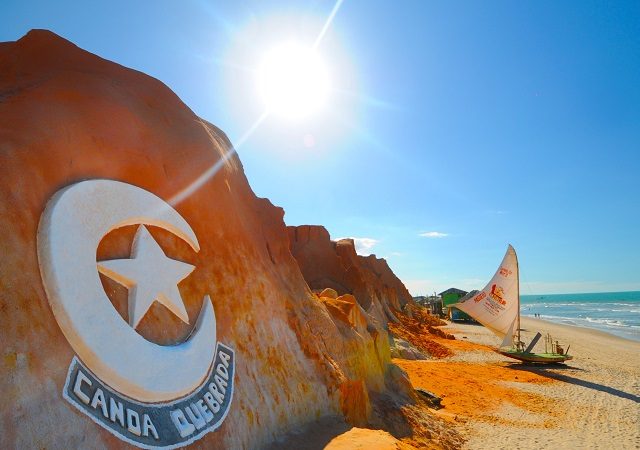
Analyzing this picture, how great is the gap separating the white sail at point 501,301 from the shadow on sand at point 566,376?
3.18 meters

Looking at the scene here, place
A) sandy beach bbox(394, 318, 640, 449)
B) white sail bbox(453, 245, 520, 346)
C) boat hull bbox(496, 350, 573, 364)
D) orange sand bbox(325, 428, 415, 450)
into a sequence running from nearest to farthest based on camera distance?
orange sand bbox(325, 428, 415, 450) < sandy beach bbox(394, 318, 640, 449) < boat hull bbox(496, 350, 573, 364) < white sail bbox(453, 245, 520, 346)

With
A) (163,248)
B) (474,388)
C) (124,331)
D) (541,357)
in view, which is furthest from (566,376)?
(124,331)

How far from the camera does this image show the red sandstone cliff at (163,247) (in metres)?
4.18

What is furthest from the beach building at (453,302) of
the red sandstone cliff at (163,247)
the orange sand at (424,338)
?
the red sandstone cliff at (163,247)

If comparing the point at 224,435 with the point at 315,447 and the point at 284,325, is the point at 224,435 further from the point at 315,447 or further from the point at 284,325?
the point at 284,325

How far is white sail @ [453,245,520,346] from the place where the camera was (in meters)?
29.1

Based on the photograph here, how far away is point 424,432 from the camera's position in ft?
37.5

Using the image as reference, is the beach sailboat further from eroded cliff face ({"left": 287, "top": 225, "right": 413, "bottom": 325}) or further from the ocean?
the ocean

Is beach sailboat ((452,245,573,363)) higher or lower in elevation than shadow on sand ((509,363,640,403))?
higher

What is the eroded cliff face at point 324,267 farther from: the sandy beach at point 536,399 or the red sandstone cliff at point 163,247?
the red sandstone cliff at point 163,247

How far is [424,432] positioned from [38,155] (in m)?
11.1

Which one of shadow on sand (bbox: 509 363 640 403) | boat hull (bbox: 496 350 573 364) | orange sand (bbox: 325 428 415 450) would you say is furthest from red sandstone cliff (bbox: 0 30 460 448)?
boat hull (bbox: 496 350 573 364)

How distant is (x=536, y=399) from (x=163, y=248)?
17701 millimetres

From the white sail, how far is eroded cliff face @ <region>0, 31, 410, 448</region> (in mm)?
20858
